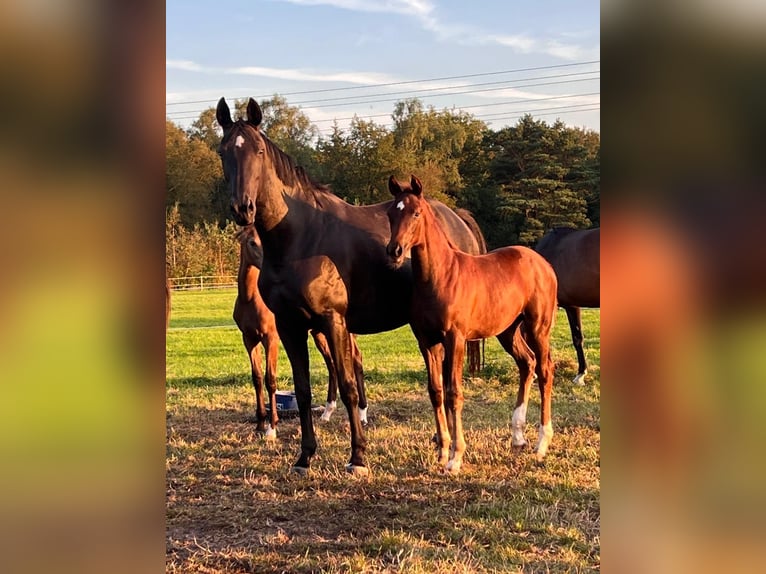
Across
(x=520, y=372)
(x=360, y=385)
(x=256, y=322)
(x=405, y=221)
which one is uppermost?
(x=405, y=221)

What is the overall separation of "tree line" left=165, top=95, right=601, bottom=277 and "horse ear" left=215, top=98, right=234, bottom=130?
810 inches

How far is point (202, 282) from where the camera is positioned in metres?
24.4

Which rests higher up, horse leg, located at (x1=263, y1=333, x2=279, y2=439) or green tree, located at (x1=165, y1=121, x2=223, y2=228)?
green tree, located at (x1=165, y1=121, x2=223, y2=228)

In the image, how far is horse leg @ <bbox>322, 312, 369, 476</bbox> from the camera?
4.43 m

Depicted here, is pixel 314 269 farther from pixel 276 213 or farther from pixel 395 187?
pixel 395 187

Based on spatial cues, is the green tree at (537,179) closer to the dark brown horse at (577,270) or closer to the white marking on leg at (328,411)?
the dark brown horse at (577,270)

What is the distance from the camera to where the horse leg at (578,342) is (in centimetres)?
779

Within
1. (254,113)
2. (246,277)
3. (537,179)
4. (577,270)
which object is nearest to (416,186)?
(254,113)

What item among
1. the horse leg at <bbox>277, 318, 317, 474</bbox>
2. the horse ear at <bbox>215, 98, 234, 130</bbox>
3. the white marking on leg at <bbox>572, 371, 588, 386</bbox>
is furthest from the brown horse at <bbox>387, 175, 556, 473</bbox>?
the white marking on leg at <bbox>572, 371, 588, 386</bbox>

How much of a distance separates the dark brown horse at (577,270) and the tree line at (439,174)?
702 inches

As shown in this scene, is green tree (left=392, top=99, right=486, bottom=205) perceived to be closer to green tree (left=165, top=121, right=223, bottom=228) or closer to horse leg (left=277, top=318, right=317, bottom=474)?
green tree (left=165, top=121, right=223, bottom=228)

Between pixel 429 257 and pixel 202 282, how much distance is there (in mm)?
21448
